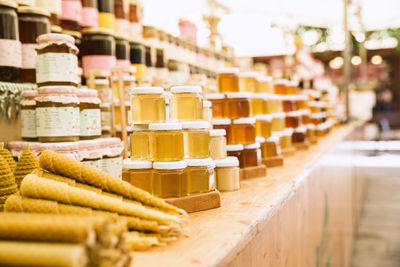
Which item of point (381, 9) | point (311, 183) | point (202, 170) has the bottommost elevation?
point (311, 183)

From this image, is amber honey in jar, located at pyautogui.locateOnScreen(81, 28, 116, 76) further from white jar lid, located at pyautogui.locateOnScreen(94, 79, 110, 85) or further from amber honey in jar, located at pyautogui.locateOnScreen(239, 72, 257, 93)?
amber honey in jar, located at pyautogui.locateOnScreen(239, 72, 257, 93)

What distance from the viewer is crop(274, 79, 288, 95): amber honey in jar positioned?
2580 mm

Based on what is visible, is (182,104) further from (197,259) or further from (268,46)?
(268,46)

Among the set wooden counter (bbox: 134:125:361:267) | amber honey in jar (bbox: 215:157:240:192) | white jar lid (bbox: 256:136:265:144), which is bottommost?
wooden counter (bbox: 134:125:361:267)

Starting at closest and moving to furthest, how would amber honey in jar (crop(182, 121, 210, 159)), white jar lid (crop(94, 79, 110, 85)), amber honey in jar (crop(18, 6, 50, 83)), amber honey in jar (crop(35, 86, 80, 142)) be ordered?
amber honey in jar (crop(182, 121, 210, 159)), amber honey in jar (crop(35, 86, 80, 142)), amber honey in jar (crop(18, 6, 50, 83)), white jar lid (crop(94, 79, 110, 85))

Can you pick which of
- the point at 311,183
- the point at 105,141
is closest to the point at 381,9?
the point at 311,183

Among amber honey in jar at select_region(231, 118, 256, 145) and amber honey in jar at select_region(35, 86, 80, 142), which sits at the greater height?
amber honey in jar at select_region(35, 86, 80, 142)

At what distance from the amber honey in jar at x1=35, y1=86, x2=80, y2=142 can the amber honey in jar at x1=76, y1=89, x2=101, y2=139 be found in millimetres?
64

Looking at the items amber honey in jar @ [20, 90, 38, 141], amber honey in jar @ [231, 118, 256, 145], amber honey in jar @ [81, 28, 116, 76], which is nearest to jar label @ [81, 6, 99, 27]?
amber honey in jar @ [81, 28, 116, 76]

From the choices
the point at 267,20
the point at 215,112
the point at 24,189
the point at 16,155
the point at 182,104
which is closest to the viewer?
the point at 24,189

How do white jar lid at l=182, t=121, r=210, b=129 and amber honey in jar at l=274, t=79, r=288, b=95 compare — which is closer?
white jar lid at l=182, t=121, r=210, b=129

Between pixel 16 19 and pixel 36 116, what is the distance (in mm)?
408

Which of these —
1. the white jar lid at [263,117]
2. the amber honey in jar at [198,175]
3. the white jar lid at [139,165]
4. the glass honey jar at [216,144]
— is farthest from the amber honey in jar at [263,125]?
the white jar lid at [139,165]

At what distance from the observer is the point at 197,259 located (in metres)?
0.76
